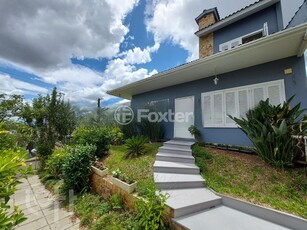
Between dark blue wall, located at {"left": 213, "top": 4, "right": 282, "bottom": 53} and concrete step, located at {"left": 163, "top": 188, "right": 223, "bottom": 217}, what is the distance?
25.7 ft

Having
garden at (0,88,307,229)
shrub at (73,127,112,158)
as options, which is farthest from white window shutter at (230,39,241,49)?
shrub at (73,127,112,158)

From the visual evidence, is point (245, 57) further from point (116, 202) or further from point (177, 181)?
point (116, 202)

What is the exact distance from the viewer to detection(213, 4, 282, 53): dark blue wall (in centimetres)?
701

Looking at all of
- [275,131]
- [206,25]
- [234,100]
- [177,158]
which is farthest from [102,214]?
[206,25]

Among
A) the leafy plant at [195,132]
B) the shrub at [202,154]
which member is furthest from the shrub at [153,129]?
the shrub at [202,154]

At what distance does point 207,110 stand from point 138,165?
449 cm

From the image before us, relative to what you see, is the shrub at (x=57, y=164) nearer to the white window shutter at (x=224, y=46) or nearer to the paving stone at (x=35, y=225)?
the paving stone at (x=35, y=225)

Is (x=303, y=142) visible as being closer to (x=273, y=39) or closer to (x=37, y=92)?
(x=273, y=39)

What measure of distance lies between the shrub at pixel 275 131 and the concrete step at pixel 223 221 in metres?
2.04

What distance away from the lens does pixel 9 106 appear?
8727mm

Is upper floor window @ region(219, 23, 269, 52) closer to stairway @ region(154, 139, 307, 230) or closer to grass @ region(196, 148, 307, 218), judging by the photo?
grass @ region(196, 148, 307, 218)

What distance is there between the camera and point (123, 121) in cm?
999

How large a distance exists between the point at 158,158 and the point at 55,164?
179 inches

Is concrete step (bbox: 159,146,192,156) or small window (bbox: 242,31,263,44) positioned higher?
small window (bbox: 242,31,263,44)
